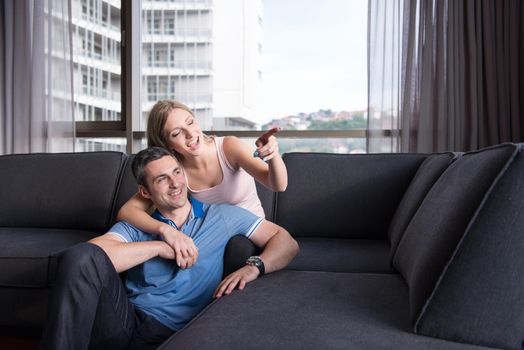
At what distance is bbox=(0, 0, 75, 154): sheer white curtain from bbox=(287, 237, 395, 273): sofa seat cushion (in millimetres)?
2425

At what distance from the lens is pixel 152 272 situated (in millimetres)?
1534

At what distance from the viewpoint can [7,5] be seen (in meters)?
3.84

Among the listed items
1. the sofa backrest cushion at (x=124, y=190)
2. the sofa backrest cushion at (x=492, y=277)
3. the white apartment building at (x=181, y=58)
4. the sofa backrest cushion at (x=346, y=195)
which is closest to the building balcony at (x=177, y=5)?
the white apartment building at (x=181, y=58)

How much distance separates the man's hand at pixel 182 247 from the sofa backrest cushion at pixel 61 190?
1009 millimetres

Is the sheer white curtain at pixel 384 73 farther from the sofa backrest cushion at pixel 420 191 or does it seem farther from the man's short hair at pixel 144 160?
the man's short hair at pixel 144 160

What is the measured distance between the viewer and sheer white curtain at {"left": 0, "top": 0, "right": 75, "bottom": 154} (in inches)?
150

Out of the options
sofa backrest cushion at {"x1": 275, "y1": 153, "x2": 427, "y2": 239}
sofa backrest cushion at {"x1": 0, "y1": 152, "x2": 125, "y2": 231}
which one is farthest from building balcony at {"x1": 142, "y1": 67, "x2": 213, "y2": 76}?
sofa backrest cushion at {"x1": 275, "y1": 153, "x2": 427, "y2": 239}

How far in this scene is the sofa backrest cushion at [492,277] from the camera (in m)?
0.98

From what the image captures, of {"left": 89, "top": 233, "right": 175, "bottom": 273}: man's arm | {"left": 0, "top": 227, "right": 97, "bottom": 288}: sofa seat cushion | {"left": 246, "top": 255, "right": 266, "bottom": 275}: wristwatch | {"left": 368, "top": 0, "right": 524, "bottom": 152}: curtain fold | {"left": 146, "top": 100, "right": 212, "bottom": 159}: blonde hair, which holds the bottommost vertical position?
{"left": 0, "top": 227, "right": 97, "bottom": 288}: sofa seat cushion

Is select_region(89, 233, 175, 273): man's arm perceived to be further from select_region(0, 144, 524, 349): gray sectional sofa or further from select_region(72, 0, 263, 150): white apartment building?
select_region(72, 0, 263, 150): white apartment building

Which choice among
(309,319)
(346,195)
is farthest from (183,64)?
(309,319)

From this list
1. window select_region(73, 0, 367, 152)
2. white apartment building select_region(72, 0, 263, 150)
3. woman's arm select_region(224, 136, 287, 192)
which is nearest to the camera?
woman's arm select_region(224, 136, 287, 192)

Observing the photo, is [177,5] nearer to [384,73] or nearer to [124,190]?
[384,73]

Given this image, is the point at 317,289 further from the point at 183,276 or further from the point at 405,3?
the point at 405,3
